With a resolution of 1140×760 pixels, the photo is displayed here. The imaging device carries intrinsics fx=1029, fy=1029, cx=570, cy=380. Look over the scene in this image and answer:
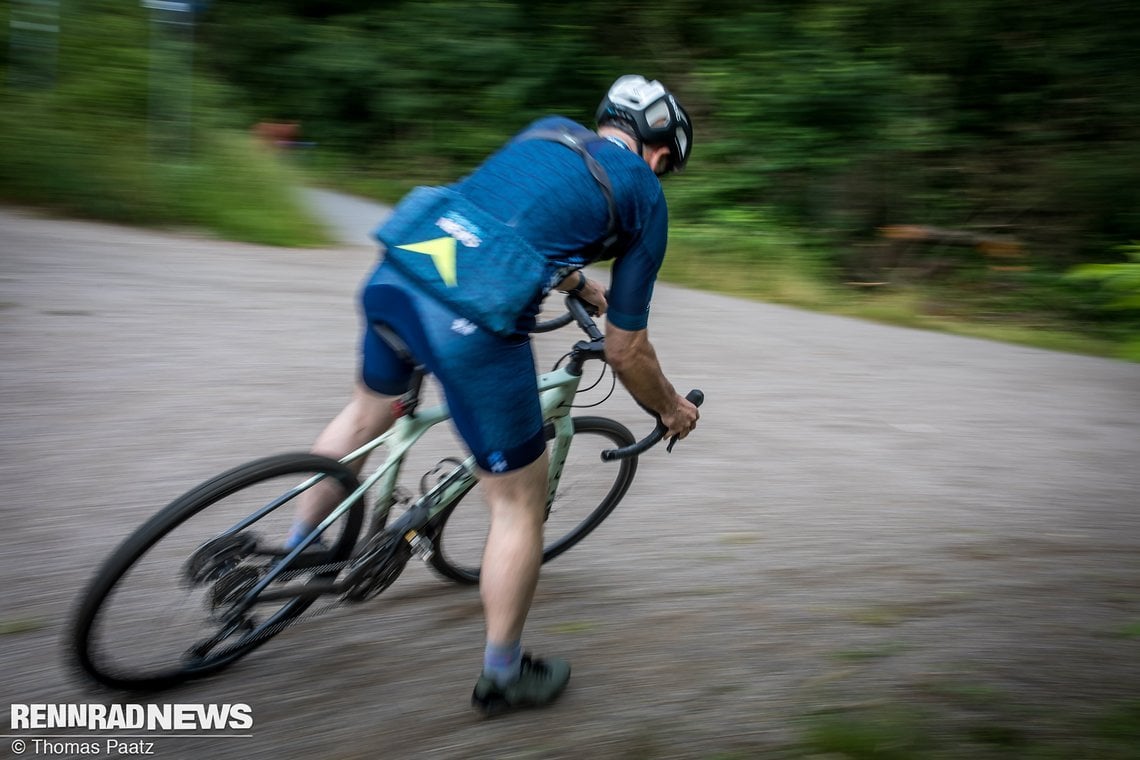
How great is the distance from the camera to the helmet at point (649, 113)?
2.91 meters

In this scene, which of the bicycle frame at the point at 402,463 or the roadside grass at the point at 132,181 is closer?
the bicycle frame at the point at 402,463

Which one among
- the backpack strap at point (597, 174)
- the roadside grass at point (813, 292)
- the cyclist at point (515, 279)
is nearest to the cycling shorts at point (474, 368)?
the cyclist at point (515, 279)

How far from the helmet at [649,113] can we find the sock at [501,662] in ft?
4.89

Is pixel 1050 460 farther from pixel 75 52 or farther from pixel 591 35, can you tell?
pixel 591 35

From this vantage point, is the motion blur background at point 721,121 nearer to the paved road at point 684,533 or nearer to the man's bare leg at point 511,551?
the paved road at point 684,533

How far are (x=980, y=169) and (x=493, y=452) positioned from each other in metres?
11.2

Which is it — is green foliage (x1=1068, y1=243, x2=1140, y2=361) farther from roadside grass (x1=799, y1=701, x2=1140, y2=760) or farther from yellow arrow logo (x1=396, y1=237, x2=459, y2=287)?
yellow arrow logo (x1=396, y1=237, x2=459, y2=287)

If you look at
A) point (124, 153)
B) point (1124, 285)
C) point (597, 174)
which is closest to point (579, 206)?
point (597, 174)

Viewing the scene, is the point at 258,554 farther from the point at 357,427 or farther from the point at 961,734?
the point at 961,734

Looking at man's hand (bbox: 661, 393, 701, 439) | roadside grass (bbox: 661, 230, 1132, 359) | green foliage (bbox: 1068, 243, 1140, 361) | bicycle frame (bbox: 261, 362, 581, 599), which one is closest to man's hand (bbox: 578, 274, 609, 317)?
bicycle frame (bbox: 261, 362, 581, 599)

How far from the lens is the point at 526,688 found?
304cm

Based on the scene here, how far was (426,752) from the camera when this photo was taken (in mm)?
2844

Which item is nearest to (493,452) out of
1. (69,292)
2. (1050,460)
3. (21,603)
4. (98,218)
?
(21,603)

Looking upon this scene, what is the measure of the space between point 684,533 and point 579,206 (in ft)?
6.85
